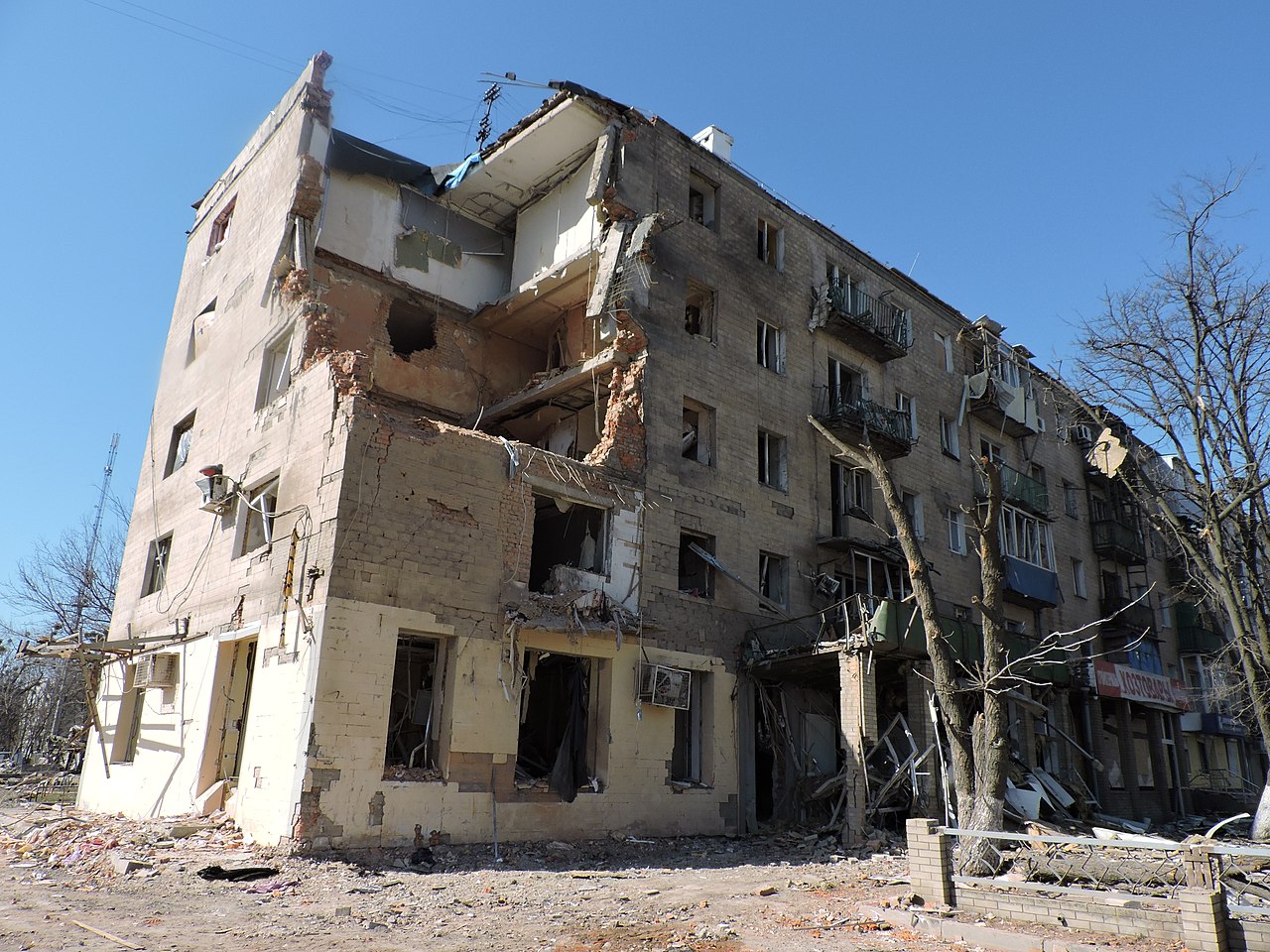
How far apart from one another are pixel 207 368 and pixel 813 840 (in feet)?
54.9

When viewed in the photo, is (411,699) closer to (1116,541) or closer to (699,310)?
(699,310)

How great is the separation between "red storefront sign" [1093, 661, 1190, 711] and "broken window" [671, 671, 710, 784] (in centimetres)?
1328

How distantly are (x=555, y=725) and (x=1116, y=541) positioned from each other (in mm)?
22108

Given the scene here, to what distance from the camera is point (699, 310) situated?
21203 mm

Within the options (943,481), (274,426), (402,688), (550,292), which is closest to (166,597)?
(274,426)

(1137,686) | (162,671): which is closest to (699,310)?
(162,671)

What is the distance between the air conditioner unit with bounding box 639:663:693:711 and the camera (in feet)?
53.7

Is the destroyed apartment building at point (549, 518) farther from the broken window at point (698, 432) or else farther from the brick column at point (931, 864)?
the brick column at point (931, 864)

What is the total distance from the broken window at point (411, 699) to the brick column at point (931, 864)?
7780mm

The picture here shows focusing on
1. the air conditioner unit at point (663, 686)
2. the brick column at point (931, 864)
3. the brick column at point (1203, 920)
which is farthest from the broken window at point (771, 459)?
the brick column at point (1203, 920)

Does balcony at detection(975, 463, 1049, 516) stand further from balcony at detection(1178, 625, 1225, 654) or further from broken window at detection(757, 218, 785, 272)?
balcony at detection(1178, 625, 1225, 654)

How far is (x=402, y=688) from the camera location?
51.8ft

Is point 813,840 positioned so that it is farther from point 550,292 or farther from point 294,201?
point 294,201

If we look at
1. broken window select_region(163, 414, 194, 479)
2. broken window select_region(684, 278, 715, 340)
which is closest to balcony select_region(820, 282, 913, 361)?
broken window select_region(684, 278, 715, 340)
